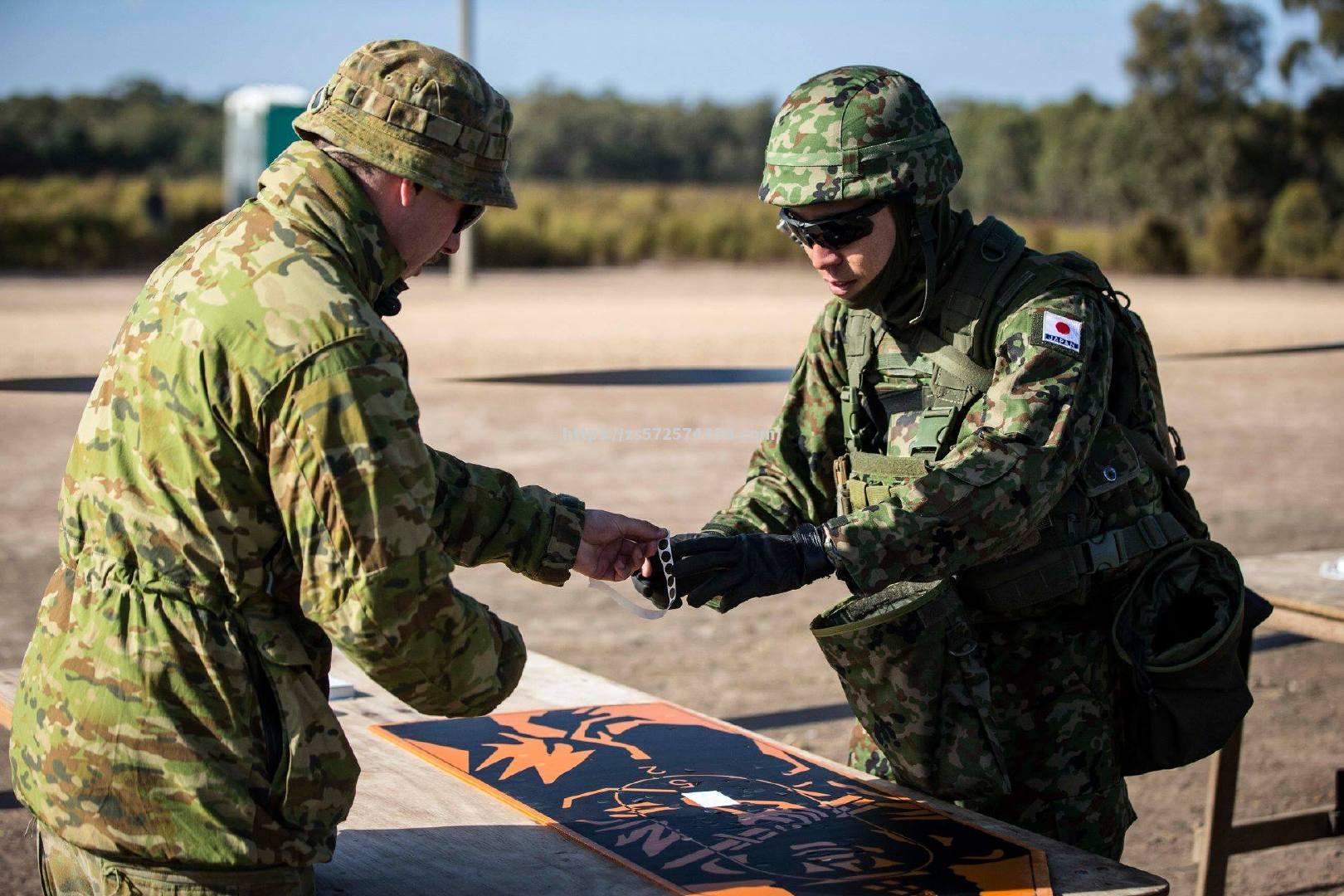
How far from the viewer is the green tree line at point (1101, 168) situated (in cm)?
3728

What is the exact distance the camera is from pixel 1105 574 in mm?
3180

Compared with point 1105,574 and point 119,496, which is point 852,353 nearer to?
point 1105,574

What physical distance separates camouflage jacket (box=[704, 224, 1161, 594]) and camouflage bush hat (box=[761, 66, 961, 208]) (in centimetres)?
27

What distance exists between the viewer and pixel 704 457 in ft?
42.0

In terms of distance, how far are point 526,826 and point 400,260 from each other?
3.69 feet

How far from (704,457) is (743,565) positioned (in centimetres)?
1002

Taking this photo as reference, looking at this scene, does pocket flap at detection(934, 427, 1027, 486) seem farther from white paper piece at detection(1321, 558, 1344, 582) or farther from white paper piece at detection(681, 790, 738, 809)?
white paper piece at detection(1321, 558, 1344, 582)

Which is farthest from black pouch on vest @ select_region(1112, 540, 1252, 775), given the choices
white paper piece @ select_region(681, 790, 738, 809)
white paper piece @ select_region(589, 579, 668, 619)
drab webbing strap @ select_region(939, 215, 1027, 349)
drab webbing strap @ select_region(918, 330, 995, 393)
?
white paper piece @ select_region(589, 579, 668, 619)

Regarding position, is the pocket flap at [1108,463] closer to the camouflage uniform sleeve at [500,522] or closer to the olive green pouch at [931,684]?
the olive green pouch at [931,684]

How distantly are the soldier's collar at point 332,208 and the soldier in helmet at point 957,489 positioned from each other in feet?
2.92

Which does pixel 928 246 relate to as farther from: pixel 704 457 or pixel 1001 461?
pixel 704 457

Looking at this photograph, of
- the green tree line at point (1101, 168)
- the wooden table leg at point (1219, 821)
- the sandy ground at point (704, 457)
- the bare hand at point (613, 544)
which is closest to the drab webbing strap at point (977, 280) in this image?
the bare hand at point (613, 544)

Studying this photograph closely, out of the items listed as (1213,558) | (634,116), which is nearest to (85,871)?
(1213,558)

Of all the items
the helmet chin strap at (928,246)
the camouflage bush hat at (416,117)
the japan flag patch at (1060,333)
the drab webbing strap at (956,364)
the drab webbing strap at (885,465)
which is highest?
the camouflage bush hat at (416,117)
